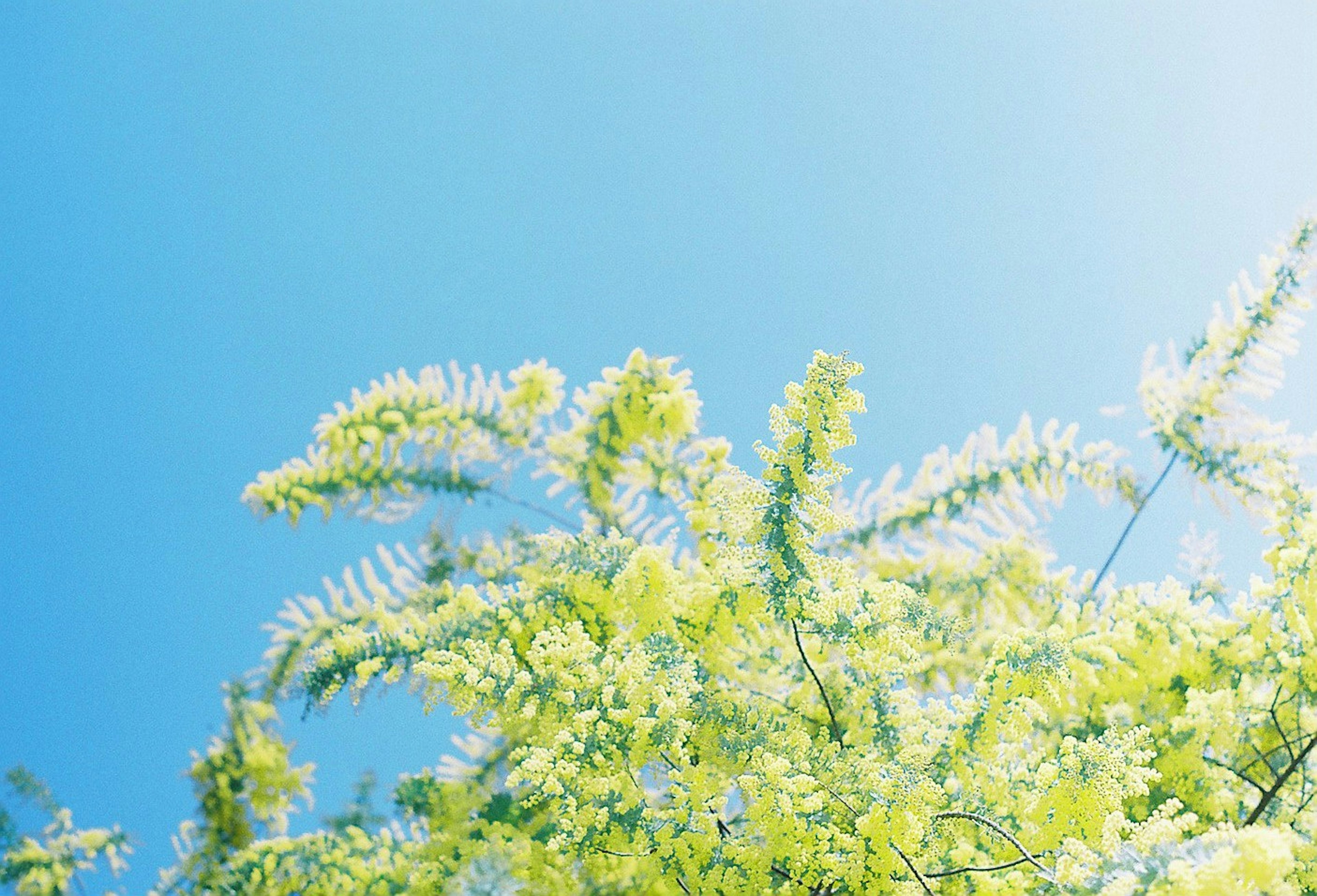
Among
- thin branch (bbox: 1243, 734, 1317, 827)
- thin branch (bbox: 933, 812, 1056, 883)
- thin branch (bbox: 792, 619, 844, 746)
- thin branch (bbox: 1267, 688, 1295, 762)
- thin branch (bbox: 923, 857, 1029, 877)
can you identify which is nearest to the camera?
thin branch (bbox: 933, 812, 1056, 883)

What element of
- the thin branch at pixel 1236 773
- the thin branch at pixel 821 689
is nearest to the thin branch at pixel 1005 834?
the thin branch at pixel 821 689

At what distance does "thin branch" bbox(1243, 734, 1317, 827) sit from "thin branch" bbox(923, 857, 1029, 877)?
2.14 ft

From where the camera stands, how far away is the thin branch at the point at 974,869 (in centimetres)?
219

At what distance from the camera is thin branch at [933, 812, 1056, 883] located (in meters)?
2.04

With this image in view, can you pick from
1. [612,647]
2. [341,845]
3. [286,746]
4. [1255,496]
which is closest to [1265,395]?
[1255,496]

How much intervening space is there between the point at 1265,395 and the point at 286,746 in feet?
13.3

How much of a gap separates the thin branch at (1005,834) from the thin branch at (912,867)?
0.39ft

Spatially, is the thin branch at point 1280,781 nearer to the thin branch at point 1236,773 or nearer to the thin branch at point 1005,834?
the thin branch at point 1236,773

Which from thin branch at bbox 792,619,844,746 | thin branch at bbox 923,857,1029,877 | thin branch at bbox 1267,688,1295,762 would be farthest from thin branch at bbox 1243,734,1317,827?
thin branch at bbox 792,619,844,746

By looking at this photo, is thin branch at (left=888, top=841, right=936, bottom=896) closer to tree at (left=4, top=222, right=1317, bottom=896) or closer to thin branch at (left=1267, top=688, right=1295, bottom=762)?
tree at (left=4, top=222, right=1317, bottom=896)

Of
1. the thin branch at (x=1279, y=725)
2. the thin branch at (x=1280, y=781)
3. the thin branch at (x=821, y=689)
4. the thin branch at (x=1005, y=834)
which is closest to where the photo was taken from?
the thin branch at (x=1005, y=834)

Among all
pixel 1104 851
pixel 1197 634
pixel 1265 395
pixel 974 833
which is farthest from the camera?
pixel 1265 395

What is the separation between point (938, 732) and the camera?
2889 mm

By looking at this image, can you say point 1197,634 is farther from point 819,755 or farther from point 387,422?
point 387,422
